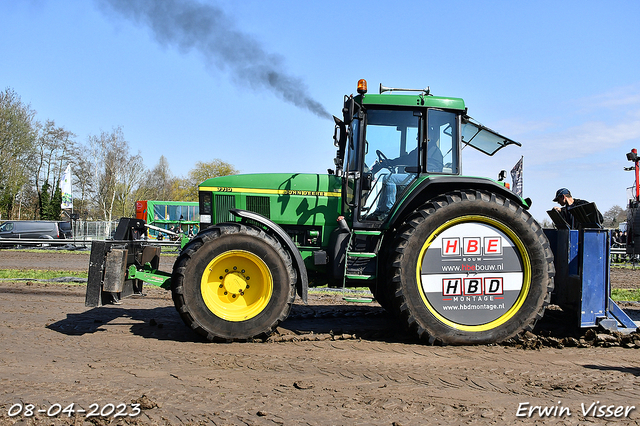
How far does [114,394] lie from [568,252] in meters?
4.83

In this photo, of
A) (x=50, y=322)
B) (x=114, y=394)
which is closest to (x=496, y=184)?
(x=114, y=394)

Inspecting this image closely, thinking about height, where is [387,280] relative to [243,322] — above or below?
above

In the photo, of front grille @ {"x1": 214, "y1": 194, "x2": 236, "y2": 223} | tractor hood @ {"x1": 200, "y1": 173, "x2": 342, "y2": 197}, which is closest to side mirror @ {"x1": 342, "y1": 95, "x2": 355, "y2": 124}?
tractor hood @ {"x1": 200, "y1": 173, "x2": 342, "y2": 197}

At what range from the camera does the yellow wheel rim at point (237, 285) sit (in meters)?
4.93

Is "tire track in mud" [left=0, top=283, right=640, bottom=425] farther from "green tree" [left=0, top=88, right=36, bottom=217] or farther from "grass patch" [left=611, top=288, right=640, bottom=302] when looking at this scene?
"green tree" [left=0, top=88, right=36, bottom=217]

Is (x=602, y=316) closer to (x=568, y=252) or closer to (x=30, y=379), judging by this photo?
(x=568, y=252)

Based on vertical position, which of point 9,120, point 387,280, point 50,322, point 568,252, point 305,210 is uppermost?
point 9,120

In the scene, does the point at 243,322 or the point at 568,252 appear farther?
the point at 568,252

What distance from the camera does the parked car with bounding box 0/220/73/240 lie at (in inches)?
900

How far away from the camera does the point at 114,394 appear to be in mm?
3441

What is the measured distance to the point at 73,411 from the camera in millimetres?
3129

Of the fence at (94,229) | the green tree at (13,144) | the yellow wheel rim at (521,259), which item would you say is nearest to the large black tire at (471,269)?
the yellow wheel rim at (521,259)

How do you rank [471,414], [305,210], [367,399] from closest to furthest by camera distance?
1. [471,414]
2. [367,399]
3. [305,210]

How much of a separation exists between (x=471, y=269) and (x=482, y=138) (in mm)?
1761
